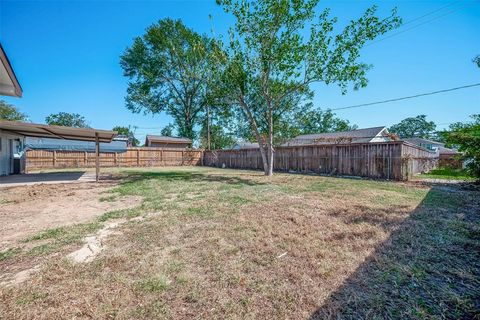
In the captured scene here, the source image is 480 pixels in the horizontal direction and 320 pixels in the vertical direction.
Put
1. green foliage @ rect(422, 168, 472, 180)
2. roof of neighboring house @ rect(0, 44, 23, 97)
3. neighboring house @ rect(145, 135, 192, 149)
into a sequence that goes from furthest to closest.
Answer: neighboring house @ rect(145, 135, 192, 149)
green foliage @ rect(422, 168, 472, 180)
roof of neighboring house @ rect(0, 44, 23, 97)

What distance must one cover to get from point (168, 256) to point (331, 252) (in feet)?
6.18

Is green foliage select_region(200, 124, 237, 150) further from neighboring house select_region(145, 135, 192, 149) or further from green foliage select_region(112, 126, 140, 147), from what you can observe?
green foliage select_region(112, 126, 140, 147)

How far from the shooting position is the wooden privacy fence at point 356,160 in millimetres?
9384

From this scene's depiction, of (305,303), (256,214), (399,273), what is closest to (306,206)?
(256,214)

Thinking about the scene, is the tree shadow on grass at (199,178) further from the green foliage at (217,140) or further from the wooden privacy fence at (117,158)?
the green foliage at (217,140)

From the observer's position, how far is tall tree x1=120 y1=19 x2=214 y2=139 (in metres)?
25.7

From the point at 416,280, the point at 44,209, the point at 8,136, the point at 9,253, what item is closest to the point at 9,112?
the point at 8,136

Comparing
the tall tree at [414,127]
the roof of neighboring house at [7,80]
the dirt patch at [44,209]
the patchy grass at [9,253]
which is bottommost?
the patchy grass at [9,253]

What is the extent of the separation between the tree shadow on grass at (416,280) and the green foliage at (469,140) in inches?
217

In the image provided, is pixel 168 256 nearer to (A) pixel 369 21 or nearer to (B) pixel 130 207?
(B) pixel 130 207

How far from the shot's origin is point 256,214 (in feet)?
13.4

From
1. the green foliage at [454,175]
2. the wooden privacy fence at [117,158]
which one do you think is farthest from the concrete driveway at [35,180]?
the green foliage at [454,175]

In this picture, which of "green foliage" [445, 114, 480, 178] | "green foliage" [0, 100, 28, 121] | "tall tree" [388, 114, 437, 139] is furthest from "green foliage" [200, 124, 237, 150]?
"tall tree" [388, 114, 437, 139]

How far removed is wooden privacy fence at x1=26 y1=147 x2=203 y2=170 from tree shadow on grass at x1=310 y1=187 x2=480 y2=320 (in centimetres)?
2116
